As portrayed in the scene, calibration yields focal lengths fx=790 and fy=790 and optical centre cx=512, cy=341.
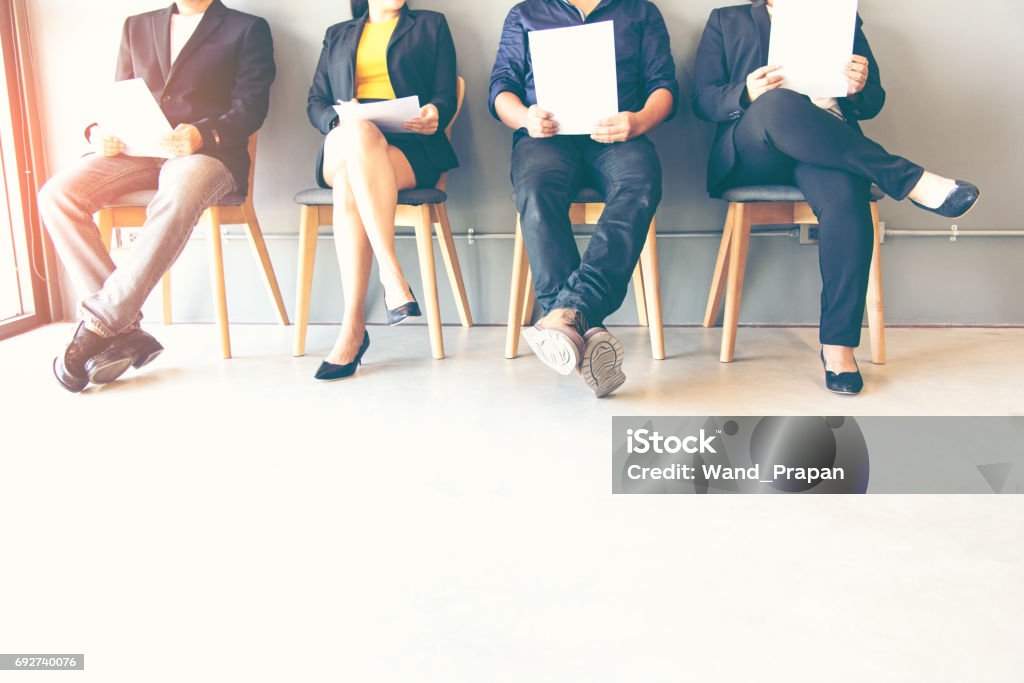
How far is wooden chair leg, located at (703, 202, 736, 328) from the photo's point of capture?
7.68 ft

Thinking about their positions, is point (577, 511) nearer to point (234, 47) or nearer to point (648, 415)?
point (648, 415)

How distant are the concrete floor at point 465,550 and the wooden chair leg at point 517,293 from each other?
0.32 metres

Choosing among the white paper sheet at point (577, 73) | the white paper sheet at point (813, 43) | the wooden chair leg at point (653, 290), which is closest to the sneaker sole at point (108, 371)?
the white paper sheet at point (577, 73)

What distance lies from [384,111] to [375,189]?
0.78 feet

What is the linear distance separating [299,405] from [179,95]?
3.93 feet

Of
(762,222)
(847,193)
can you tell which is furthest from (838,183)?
(762,222)

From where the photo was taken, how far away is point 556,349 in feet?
5.59

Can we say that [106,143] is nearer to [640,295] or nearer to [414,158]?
[414,158]

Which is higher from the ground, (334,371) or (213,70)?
(213,70)

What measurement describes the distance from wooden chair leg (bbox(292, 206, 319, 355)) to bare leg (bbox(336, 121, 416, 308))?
1.05 ft

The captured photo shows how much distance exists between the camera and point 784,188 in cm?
207

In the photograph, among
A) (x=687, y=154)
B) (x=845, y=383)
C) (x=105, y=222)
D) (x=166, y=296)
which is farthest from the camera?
(x=166, y=296)

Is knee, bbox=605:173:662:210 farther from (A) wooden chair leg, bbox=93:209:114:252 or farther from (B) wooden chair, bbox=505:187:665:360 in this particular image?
(A) wooden chair leg, bbox=93:209:114:252

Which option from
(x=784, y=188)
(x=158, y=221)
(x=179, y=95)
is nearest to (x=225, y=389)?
(x=158, y=221)
